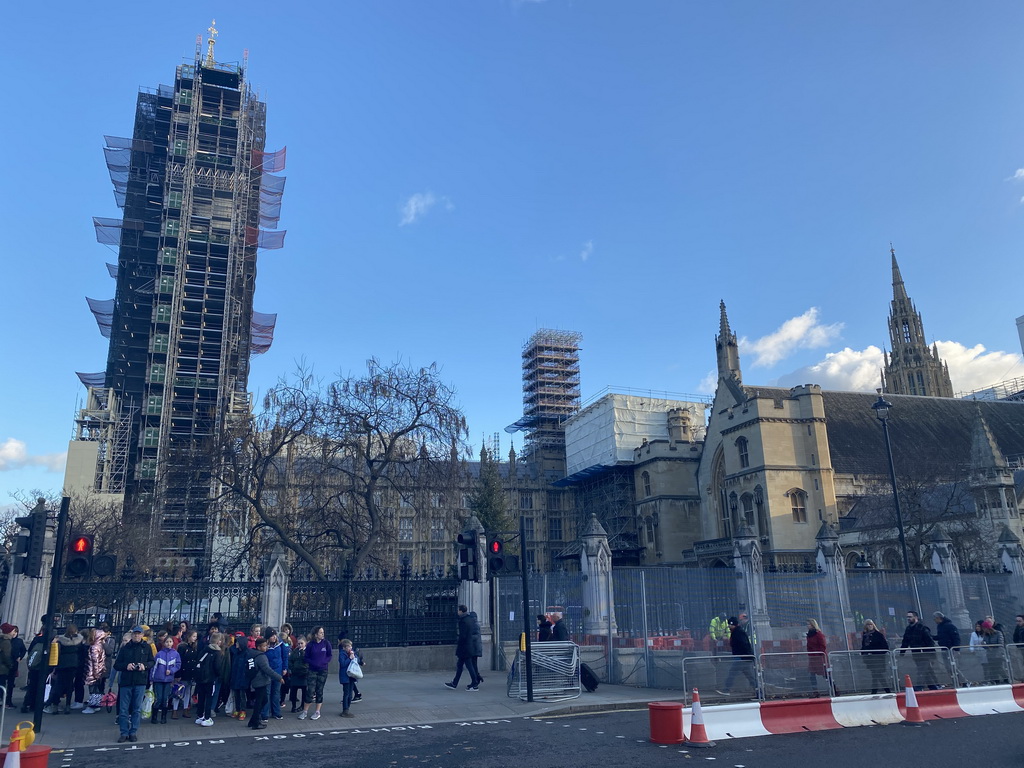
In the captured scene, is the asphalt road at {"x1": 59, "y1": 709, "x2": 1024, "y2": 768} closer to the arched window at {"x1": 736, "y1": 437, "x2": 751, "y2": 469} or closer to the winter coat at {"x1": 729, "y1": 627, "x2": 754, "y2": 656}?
the winter coat at {"x1": 729, "y1": 627, "x2": 754, "y2": 656}

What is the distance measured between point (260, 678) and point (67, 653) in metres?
4.04

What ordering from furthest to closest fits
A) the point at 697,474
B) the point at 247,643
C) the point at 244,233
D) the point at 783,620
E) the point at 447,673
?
1. the point at 244,233
2. the point at 697,474
3. the point at 447,673
4. the point at 783,620
5. the point at 247,643

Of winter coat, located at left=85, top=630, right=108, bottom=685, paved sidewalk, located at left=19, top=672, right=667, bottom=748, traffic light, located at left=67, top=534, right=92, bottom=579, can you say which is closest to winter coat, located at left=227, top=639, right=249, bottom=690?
paved sidewalk, located at left=19, top=672, right=667, bottom=748

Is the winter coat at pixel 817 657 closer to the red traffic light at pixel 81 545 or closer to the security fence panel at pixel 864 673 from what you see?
the security fence panel at pixel 864 673

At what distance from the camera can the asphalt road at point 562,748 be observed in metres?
9.38

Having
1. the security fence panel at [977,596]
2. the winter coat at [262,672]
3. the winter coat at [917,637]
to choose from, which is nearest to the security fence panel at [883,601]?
the security fence panel at [977,596]

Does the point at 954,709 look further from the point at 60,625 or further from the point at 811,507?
the point at 811,507

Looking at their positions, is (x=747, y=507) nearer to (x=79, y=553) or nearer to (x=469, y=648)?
(x=469, y=648)

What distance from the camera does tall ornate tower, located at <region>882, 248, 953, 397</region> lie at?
81.8 metres

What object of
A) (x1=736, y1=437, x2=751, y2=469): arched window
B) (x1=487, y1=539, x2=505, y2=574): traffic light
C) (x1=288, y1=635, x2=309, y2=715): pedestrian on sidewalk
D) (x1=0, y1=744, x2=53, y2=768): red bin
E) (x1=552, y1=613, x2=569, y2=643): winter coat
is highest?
(x1=736, y1=437, x2=751, y2=469): arched window

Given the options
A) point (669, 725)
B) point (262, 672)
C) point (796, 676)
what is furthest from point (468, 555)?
point (796, 676)

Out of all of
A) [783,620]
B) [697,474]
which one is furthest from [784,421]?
[783,620]

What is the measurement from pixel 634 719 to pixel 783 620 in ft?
23.8

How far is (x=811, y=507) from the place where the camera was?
43.9 m
